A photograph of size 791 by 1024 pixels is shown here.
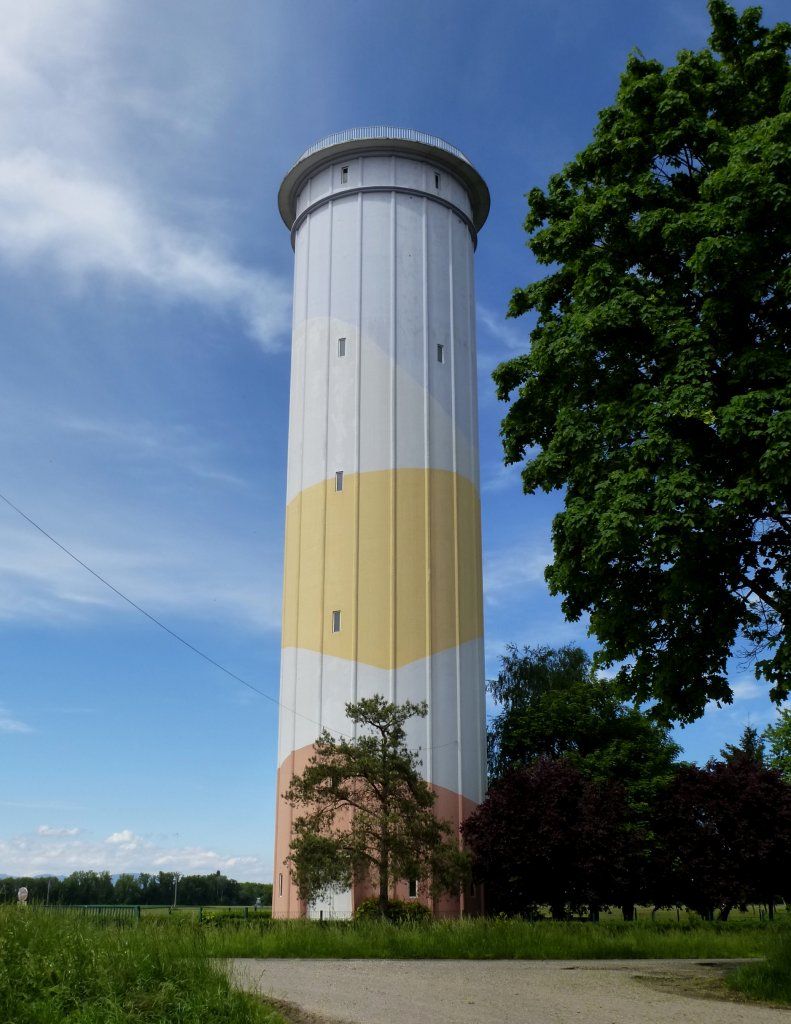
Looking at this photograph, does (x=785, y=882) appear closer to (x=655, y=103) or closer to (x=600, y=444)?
(x=600, y=444)

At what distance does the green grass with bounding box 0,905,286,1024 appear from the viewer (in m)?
8.52

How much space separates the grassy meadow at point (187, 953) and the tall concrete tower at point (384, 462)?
14.5 m

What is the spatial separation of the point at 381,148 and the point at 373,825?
93.7 feet

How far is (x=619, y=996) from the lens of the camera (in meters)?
13.3

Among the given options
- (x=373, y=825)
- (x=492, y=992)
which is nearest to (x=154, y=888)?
(x=373, y=825)

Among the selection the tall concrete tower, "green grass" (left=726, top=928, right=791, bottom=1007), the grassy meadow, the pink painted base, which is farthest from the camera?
the tall concrete tower

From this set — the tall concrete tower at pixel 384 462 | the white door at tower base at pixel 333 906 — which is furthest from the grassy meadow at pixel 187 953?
the tall concrete tower at pixel 384 462

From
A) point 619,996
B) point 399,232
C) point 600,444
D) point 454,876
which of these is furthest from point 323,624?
point 619,996

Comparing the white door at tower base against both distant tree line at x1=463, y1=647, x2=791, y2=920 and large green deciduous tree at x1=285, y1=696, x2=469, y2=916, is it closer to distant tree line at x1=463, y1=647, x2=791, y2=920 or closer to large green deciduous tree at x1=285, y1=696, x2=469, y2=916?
distant tree line at x1=463, y1=647, x2=791, y2=920

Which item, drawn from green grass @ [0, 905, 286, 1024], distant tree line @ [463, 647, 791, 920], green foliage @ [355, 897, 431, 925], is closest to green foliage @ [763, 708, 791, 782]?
distant tree line @ [463, 647, 791, 920]

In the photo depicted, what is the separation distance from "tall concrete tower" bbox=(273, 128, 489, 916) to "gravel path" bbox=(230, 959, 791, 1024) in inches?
696

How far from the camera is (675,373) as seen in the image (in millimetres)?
15664

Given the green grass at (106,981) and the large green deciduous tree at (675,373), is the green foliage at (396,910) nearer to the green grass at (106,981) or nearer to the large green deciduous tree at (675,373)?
the large green deciduous tree at (675,373)

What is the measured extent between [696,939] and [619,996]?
9136 millimetres
